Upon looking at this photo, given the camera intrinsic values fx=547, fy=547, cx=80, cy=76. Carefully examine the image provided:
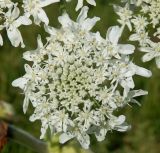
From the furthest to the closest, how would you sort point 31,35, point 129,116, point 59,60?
point 31,35
point 129,116
point 59,60

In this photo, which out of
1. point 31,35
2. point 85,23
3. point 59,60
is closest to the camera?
point 59,60

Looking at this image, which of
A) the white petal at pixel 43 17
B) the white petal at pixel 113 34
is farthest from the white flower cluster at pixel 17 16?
the white petal at pixel 113 34

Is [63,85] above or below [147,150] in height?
above

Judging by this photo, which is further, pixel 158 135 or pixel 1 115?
pixel 158 135

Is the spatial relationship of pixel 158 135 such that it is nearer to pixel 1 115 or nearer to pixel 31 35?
pixel 31 35

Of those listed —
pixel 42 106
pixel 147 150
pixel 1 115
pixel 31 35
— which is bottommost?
pixel 147 150

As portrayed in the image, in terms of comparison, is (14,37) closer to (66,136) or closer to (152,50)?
(66,136)

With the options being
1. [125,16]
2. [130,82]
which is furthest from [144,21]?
[130,82]

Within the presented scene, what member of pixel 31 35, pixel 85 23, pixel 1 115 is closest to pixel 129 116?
pixel 31 35

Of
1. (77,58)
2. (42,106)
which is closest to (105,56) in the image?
(77,58)
